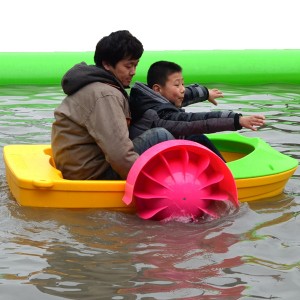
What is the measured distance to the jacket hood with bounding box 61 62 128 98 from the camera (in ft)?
13.1

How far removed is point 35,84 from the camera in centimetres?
838

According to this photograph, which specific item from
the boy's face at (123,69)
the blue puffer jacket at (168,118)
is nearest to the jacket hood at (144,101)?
the blue puffer jacket at (168,118)

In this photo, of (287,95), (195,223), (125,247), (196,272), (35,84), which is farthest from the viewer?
(35,84)

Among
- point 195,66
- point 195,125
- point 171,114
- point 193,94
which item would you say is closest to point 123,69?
point 171,114

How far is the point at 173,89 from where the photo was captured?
4402 mm

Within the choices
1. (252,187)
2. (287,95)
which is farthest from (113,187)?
(287,95)

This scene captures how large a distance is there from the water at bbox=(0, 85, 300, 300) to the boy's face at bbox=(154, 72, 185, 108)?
69 centimetres

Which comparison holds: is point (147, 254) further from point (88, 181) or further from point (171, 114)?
point (171, 114)

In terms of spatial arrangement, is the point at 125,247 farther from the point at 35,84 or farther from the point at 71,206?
the point at 35,84

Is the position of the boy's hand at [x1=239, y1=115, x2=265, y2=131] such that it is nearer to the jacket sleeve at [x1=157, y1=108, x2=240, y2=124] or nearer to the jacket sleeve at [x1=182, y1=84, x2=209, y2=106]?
the jacket sleeve at [x1=157, y1=108, x2=240, y2=124]

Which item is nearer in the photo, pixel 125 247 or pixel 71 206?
pixel 125 247

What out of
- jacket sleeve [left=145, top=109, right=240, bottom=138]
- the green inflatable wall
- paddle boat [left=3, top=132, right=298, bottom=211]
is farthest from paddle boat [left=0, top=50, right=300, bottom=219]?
the green inflatable wall

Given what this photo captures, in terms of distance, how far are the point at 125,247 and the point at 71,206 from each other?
18.9 inches

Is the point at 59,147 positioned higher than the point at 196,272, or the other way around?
the point at 59,147
